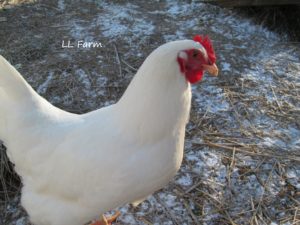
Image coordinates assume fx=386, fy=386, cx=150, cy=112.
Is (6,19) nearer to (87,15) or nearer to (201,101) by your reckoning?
(87,15)

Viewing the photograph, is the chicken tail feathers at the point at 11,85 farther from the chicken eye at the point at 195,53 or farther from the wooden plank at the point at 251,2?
the wooden plank at the point at 251,2

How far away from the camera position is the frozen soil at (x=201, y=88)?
2926mm

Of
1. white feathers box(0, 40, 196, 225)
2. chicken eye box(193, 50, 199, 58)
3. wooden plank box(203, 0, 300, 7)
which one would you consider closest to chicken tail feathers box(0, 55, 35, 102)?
white feathers box(0, 40, 196, 225)

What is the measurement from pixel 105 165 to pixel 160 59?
0.67 m

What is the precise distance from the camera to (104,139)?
2.19 meters

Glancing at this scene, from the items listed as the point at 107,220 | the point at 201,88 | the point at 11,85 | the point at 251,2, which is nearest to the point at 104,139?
the point at 11,85

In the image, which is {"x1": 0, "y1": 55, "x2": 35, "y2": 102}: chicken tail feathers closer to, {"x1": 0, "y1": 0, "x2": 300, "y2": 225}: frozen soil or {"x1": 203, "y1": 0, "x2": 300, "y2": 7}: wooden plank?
{"x1": 0, "y1": 0, "x2": 300, "y2": 225}: frozen soil

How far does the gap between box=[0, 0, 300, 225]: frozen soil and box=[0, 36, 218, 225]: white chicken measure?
669mm

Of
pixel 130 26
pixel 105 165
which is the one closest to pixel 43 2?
pixel 130 26

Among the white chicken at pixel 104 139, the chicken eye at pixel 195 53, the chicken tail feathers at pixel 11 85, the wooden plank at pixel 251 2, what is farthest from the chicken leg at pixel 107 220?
the wooden plank at pixel 251 2

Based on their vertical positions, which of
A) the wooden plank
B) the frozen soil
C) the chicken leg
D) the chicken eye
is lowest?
the chicken leg

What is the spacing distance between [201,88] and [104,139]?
5.82ft

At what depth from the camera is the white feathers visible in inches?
80.0

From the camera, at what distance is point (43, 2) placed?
16.7ft
